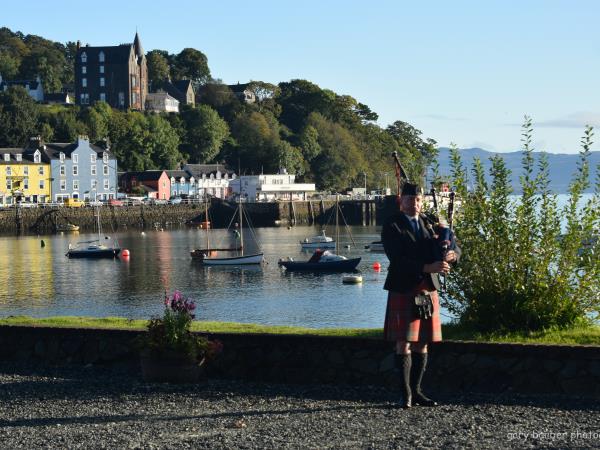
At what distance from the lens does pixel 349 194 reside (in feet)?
547

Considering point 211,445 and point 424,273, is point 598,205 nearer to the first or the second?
point 424,273

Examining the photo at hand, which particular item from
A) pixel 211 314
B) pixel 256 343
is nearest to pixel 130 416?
pixel 256 343

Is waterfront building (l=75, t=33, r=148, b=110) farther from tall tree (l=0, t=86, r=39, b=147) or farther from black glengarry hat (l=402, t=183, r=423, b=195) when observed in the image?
black glengarry hat (l=402, t=183, r=423, b=195)

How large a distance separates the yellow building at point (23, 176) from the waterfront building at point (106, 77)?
154 ft

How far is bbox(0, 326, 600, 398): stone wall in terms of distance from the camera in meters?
11.7

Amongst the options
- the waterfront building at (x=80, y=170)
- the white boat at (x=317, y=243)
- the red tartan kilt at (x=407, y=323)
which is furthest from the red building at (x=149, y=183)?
the red tartan kilt at (x=407, y=323)

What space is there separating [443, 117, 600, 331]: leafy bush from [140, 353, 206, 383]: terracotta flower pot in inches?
145

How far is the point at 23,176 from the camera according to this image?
398 feet

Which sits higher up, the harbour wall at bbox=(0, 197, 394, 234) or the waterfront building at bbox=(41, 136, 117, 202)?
the waterfront building at bbox=(41, 136, 117, 202)

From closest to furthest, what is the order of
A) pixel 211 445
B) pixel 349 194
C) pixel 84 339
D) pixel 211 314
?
pixel 211 445, pixel 84 339, pixel 211 314, pixel 349 194

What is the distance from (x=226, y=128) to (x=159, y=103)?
15.9 metres

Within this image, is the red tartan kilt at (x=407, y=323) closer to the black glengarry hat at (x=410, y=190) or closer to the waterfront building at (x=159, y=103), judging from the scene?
the black glengarry hat at (x=410, y=190)

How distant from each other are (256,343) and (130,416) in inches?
103

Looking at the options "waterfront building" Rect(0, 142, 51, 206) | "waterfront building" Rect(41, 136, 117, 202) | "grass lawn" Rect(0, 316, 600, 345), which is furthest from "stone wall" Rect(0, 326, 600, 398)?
"waterfront building" Rect(41, 136, 117, 202)
